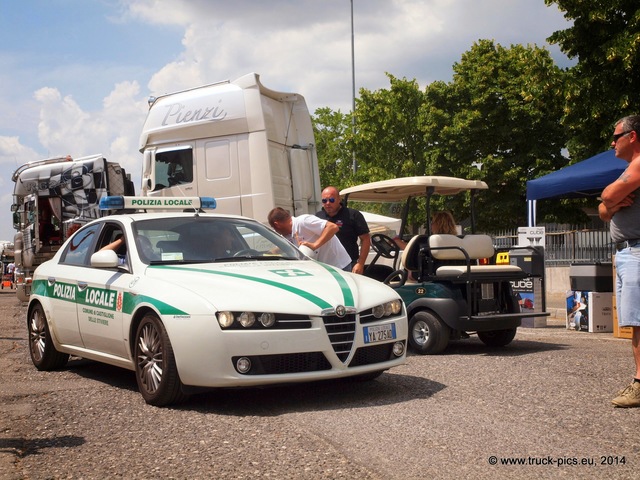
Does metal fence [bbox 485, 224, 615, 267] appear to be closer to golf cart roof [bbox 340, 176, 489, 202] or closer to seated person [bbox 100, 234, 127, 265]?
golf cart roof [bbox 340, 176, 489, 202]

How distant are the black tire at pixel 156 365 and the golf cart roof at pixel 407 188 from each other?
4.28 m

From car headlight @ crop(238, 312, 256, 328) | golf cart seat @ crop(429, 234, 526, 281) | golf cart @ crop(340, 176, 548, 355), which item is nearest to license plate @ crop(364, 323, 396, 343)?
car headlight @ crop(238, 312, 256, 328)

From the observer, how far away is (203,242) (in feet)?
23.4

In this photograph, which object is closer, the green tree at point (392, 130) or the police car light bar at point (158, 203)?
the police car light bar at point (158, 203)

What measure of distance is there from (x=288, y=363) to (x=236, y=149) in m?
7.35

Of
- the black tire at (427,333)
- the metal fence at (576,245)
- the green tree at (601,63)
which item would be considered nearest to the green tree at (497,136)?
the metal fence at (576,245)

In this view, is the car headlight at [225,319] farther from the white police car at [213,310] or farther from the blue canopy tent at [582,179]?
the blue canopy tent at [582,179]

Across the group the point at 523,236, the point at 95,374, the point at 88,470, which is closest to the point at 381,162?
the point at 523,236

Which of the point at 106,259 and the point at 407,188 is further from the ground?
the point at 407,188

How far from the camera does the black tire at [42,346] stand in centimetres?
806

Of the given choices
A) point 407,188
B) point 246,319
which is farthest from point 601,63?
point 246,319

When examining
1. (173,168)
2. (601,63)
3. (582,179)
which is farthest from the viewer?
(601,63)

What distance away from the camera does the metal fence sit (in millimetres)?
20422

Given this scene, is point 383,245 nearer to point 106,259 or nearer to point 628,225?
point 106,259
